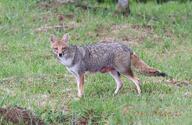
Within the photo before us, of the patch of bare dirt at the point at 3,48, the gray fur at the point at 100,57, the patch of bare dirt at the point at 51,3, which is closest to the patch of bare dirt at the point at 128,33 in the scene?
the patch of bare dirt at the point at 51,3

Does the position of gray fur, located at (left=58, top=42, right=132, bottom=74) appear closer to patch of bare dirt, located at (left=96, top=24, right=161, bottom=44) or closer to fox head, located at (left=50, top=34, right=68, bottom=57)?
fox head, located at (left=50, top=34, right=68, bottom=57)

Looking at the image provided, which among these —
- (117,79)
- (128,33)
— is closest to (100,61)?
(117,79)

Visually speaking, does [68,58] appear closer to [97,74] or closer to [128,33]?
[97,74]

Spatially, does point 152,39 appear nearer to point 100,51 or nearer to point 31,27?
point 31,27

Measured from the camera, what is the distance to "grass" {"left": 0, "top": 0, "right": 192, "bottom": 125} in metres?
9.45

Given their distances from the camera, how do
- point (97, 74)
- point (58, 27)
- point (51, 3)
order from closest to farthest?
point (97, 74) < point (58, 27) < point (51, 3)

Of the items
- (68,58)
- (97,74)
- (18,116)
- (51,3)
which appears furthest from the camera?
(51,3)

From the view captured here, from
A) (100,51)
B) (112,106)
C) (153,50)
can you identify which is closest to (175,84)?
(100,51)

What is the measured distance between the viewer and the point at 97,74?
12.2 meters

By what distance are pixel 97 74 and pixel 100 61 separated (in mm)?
1366

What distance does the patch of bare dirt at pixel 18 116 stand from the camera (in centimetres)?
862

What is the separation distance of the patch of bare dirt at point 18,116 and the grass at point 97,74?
1.26ft

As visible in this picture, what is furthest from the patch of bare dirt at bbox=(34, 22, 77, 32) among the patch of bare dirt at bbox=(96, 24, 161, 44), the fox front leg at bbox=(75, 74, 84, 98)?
the fox front leg at bbox=(75, 74, 84, 98)

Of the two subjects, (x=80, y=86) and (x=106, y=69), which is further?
(x=106, y=69)
